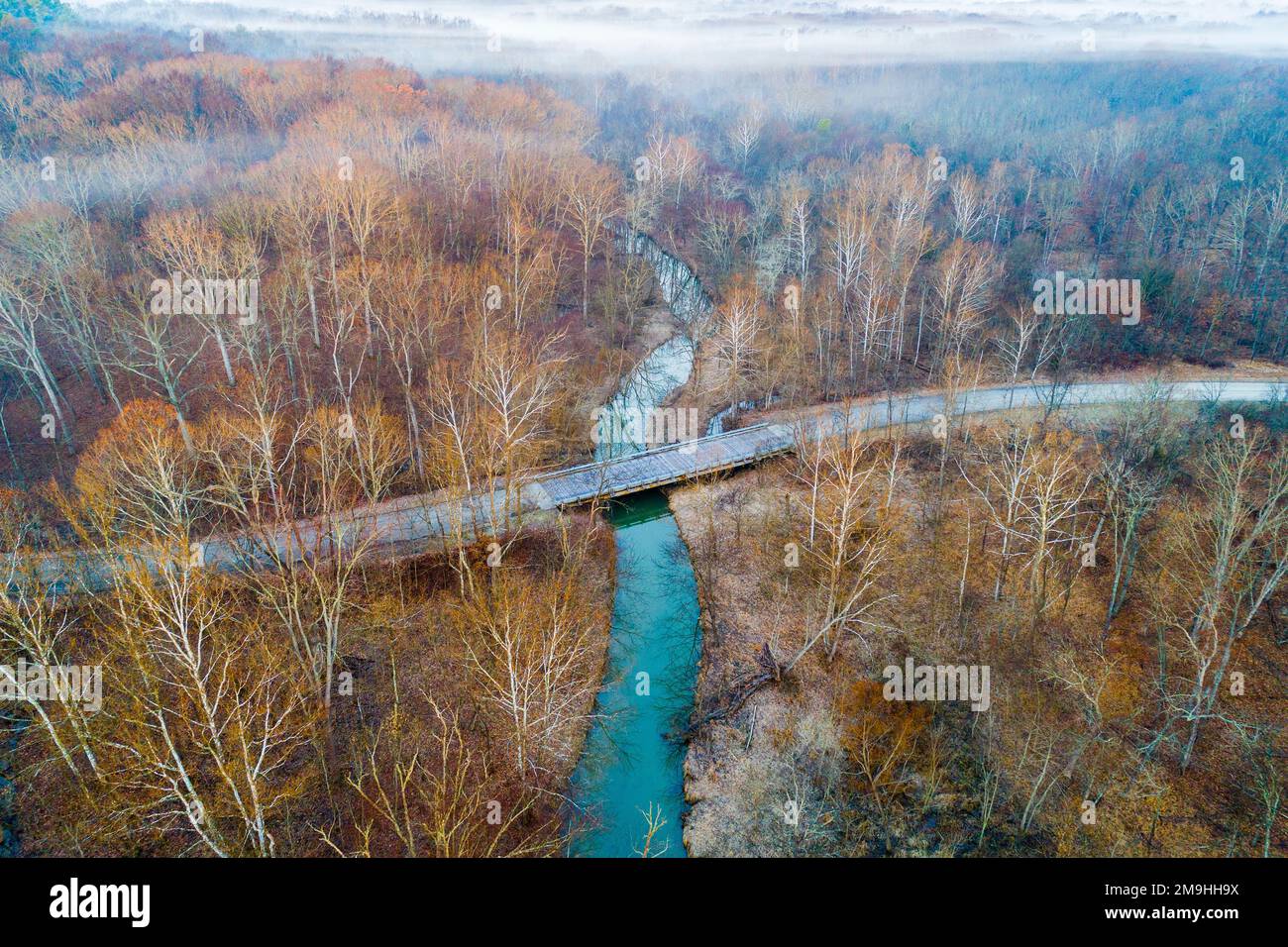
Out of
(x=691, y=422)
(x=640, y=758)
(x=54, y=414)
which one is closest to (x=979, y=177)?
(x=691, y=422)

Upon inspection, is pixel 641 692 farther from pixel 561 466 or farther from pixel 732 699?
pixel 561 466

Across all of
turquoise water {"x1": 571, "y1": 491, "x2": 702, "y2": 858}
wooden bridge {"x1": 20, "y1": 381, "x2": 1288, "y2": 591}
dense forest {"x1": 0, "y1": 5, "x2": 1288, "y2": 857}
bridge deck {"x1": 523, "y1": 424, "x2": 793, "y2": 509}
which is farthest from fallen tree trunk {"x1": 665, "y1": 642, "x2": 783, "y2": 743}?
bridge deck {"x1": 523, "y1": 424, "x2": 793, "y2": 509}

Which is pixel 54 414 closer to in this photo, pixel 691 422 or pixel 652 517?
pixel 652 517

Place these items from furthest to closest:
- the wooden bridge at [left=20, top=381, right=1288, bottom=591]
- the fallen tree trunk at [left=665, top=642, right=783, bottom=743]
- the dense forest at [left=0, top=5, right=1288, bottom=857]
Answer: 1. the wooden bridge at [left=20, top=381, right=1288, bottom=591]
2. the fallen tree trunk at [left=665, top=642, right=783, bottom=743]
3. the dense forest at [left=0, top=5, right=1288, bottom=857]

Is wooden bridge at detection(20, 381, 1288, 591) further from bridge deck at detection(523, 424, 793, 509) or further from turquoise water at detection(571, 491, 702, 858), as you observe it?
turquoise water at detection(571, 491, 702, 858)

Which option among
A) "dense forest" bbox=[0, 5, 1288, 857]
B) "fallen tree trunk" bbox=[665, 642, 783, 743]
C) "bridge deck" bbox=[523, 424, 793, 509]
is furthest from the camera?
"bridge deck" bbox=[523, 424, 793, 509]
